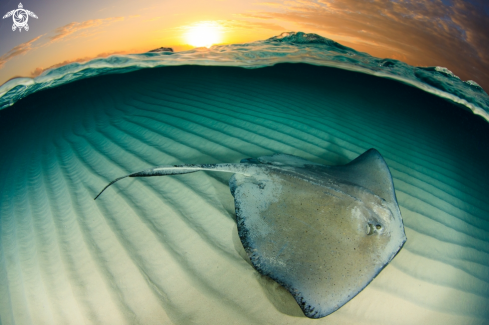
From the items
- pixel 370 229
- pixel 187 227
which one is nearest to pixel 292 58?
pixel 370 229

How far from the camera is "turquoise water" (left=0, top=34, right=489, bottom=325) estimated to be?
171 centimetres

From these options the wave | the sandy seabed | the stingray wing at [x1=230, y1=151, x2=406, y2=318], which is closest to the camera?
the stingray wing at [x1=230, y1=151, x2=406, y2=318]

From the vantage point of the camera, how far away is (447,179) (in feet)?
12.1

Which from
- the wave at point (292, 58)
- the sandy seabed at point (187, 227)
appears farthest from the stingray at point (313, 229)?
the wave at point (292, 58)

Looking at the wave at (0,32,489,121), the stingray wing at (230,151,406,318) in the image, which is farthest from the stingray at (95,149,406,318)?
the wave at (0,32,489,121)

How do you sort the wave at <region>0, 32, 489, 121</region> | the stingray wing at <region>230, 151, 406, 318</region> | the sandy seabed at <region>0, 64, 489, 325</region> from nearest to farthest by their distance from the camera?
the stingray wing at <region>230, 151, 406, 318</region>, the sandy seabed at <region>0, 64, 489, 325</region>, the wave at <region>0, 32, 489, 121</region>

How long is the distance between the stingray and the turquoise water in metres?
0.38

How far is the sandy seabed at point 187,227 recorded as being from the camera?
5.58 feet

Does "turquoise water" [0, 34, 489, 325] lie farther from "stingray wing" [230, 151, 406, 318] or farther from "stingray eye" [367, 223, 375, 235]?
"stingray eye" [367, 223, 375, 235]

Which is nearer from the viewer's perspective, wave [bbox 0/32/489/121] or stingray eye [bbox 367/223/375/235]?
stingray eye [bbox 367/223/375/235]

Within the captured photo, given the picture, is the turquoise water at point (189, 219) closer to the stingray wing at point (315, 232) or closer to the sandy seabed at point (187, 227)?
the sandy seabed at point (187, 227)

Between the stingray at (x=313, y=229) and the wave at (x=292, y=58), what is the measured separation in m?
7.78

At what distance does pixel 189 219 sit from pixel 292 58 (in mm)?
9335

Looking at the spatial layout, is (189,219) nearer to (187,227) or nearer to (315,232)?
(187,227)
